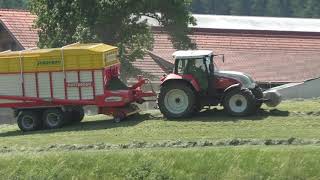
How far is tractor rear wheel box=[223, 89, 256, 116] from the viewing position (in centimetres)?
2294

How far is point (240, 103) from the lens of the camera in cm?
2320

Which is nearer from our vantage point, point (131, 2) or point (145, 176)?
point (145, 176)

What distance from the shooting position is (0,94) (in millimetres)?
25172

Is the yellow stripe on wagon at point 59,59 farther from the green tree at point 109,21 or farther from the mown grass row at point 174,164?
the green tree at point 109,21

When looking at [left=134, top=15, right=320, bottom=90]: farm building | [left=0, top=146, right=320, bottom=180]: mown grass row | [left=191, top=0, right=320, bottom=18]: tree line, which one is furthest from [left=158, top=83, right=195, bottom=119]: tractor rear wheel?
[left=191, top=0, right=320, bottom=18]: tree line

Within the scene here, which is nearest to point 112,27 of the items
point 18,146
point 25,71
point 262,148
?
point 25,71

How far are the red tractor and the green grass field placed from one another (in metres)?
0.58

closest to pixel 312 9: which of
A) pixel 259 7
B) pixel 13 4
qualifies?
pixel 259 7

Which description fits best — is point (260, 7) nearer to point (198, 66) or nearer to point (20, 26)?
point (20, 26)

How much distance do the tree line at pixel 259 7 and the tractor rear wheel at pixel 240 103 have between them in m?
106

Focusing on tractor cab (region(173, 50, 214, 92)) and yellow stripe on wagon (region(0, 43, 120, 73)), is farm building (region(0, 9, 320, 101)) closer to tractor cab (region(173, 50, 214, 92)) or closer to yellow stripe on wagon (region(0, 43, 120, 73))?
yellow stripe on wagon (region(0, 43, 120, 73))

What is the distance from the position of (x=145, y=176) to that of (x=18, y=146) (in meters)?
5.07

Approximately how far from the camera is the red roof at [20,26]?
44.9 m

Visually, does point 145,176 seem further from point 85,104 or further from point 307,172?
point 85,104
